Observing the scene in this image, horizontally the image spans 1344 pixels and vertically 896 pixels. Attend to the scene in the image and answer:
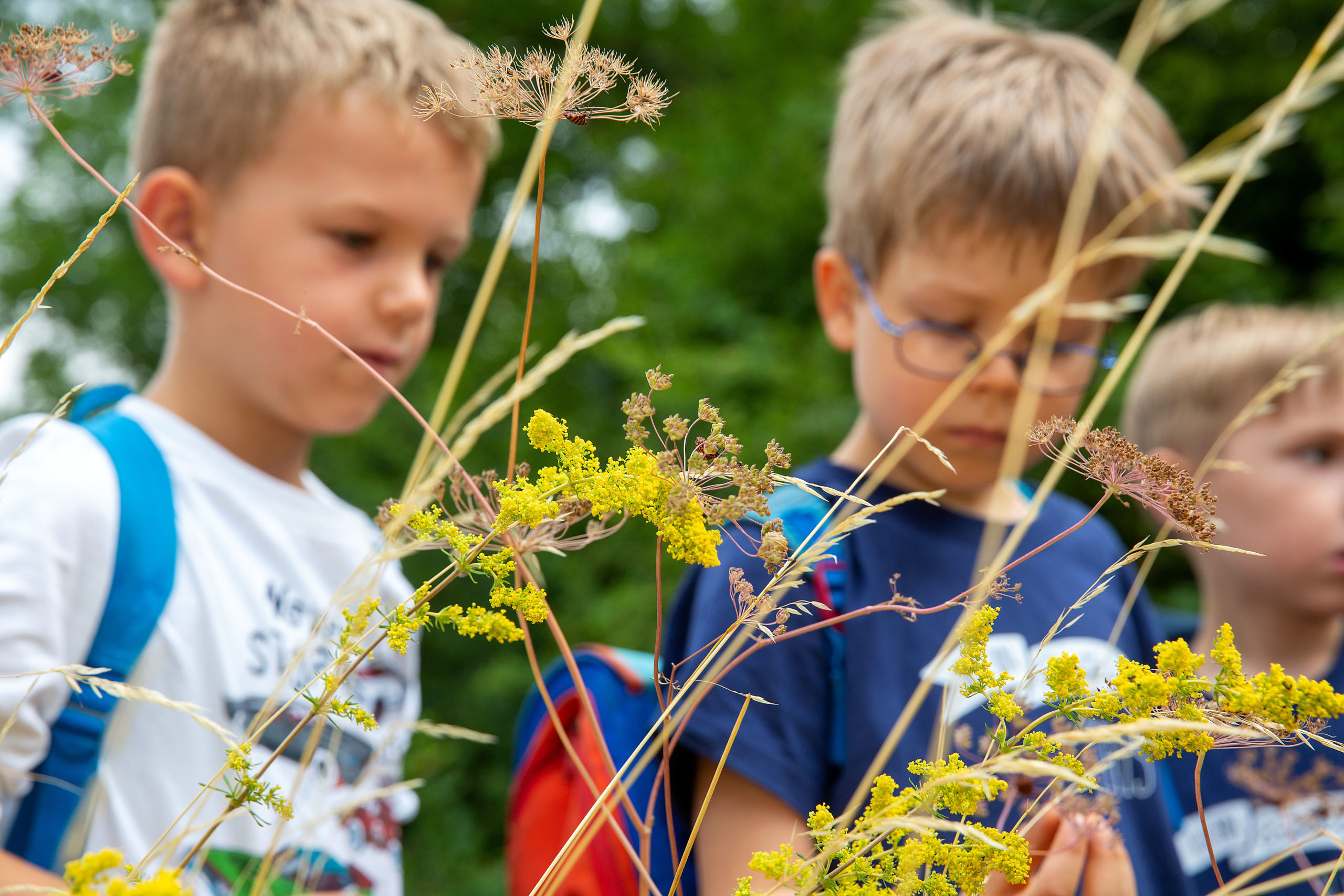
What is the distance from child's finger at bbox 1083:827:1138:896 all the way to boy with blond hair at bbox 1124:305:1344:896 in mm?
1053

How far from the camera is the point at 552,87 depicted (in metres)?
0.60

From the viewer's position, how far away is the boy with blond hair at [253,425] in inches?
48.8

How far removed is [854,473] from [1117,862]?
772 mm

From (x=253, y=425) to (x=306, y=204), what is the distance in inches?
15.4

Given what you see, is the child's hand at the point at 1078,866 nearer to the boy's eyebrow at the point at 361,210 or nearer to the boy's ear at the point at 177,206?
the boy's eyebrow at the point at 361,210

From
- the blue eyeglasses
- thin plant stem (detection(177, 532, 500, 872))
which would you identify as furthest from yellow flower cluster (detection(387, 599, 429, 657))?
the blue eyeglasses

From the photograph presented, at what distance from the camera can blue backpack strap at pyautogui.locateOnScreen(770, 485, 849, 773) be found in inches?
49.4

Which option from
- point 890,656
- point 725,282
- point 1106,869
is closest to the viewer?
point 1106,869

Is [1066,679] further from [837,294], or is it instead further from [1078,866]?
[837,294]

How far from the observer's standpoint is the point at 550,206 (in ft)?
22.5

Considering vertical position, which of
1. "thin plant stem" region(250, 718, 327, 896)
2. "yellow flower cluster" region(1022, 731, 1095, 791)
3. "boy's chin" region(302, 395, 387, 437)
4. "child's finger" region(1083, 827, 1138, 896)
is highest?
"yellow flower cluster" region(1022, 731, 1095, 791)

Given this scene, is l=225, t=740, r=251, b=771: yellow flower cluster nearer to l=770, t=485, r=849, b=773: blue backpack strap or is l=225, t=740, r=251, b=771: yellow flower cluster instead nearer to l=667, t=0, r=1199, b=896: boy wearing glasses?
l=667, t=0, r=1199, b=896: boy wearing glasses

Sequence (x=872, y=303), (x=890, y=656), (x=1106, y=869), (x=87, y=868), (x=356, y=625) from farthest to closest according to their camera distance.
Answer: (x=872, y=303) → (x=890, y=656) → (x=1106, y=869) → (x=356, y=625) → (x=87, y=868)

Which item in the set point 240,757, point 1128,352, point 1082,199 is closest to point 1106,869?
point 1128,352
